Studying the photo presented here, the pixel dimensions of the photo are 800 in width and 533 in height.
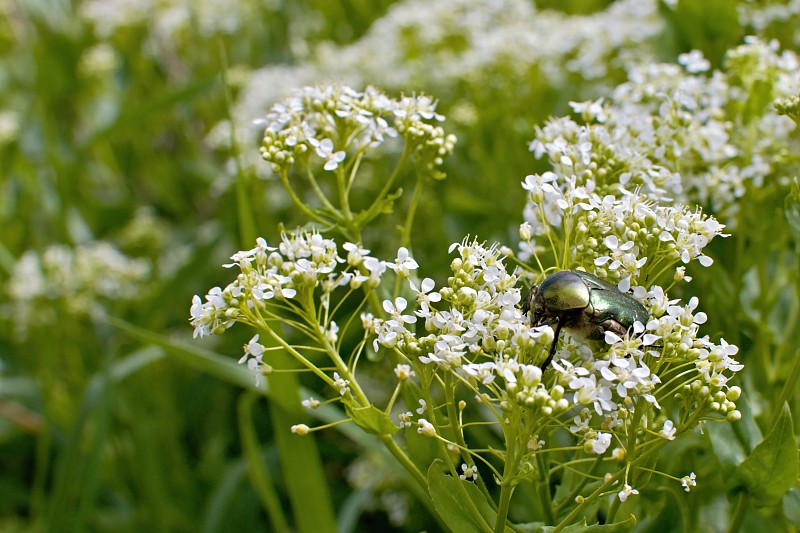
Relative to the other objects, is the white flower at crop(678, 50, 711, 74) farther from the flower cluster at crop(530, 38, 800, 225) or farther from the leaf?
the leaf

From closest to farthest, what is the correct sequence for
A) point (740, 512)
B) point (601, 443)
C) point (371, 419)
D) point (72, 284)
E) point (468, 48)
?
point (601, 443) → point (371, 419) → point (740, 512) → point (72, 284) → point (468, 48)

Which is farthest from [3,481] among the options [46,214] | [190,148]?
[190,148]

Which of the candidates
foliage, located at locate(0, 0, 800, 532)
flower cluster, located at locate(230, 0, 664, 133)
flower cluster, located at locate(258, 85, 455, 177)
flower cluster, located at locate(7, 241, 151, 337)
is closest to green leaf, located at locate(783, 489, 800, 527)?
foliage, located at locate(0, 0, 800, 532)

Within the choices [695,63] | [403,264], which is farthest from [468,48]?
[403,264]

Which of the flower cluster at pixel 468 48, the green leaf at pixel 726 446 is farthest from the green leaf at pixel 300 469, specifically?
the flower cluster at pixel 468 48

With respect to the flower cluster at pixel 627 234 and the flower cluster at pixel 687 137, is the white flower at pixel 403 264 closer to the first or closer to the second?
the flower cluster at pixel 627 234

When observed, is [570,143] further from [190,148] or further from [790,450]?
[190,148]

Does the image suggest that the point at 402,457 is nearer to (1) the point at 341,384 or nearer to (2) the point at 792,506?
(1) the point at 341,384
